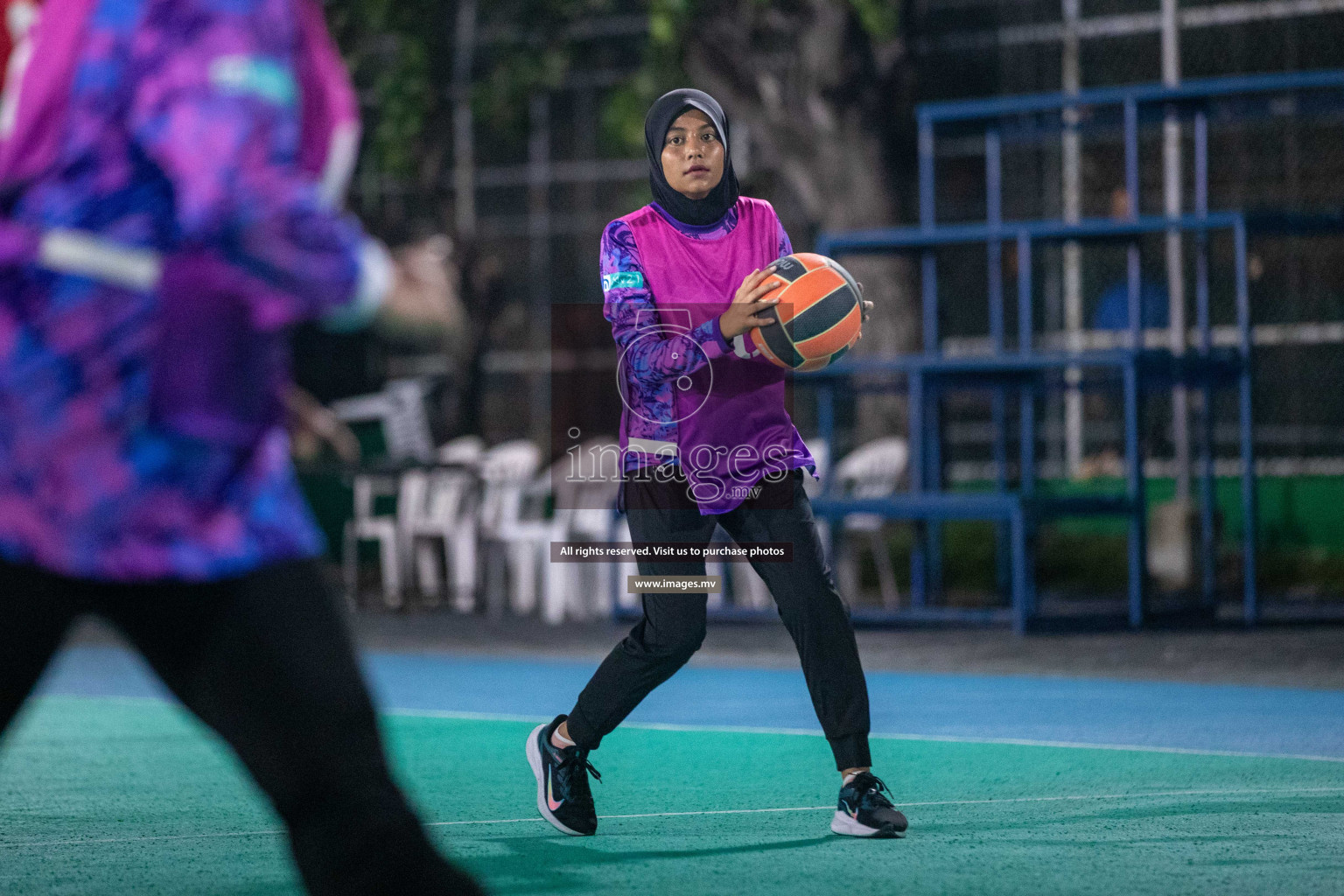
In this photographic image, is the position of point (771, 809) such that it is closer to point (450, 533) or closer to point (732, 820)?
point (732, 820)

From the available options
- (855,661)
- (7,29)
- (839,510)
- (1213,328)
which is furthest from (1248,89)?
(7,29)

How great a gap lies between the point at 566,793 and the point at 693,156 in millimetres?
1797

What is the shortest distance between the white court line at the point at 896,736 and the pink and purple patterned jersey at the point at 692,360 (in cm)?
270

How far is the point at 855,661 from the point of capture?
5.39m

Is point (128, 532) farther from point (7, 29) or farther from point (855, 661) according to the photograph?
point (855, 661)

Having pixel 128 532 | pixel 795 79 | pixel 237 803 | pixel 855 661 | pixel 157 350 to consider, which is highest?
pixel 795 79

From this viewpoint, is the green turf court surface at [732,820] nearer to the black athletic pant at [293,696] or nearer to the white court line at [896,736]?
the white court line at [896,736]

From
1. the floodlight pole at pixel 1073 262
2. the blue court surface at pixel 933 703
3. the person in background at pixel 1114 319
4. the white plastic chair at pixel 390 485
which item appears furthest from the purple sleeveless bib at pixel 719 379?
the floodlight pole at pixel 1073 262

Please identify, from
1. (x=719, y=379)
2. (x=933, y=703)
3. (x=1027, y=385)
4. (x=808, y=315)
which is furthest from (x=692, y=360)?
(x=1027, y=385)

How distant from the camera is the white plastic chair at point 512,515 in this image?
16.2 metres

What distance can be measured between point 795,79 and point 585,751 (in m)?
12.2

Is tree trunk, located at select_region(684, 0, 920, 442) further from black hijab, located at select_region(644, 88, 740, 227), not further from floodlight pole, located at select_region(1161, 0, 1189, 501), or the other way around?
black hijab, located at select_region(644, 88, 740, 227)

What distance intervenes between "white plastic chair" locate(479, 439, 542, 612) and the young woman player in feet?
34.1

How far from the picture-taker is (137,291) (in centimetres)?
263
